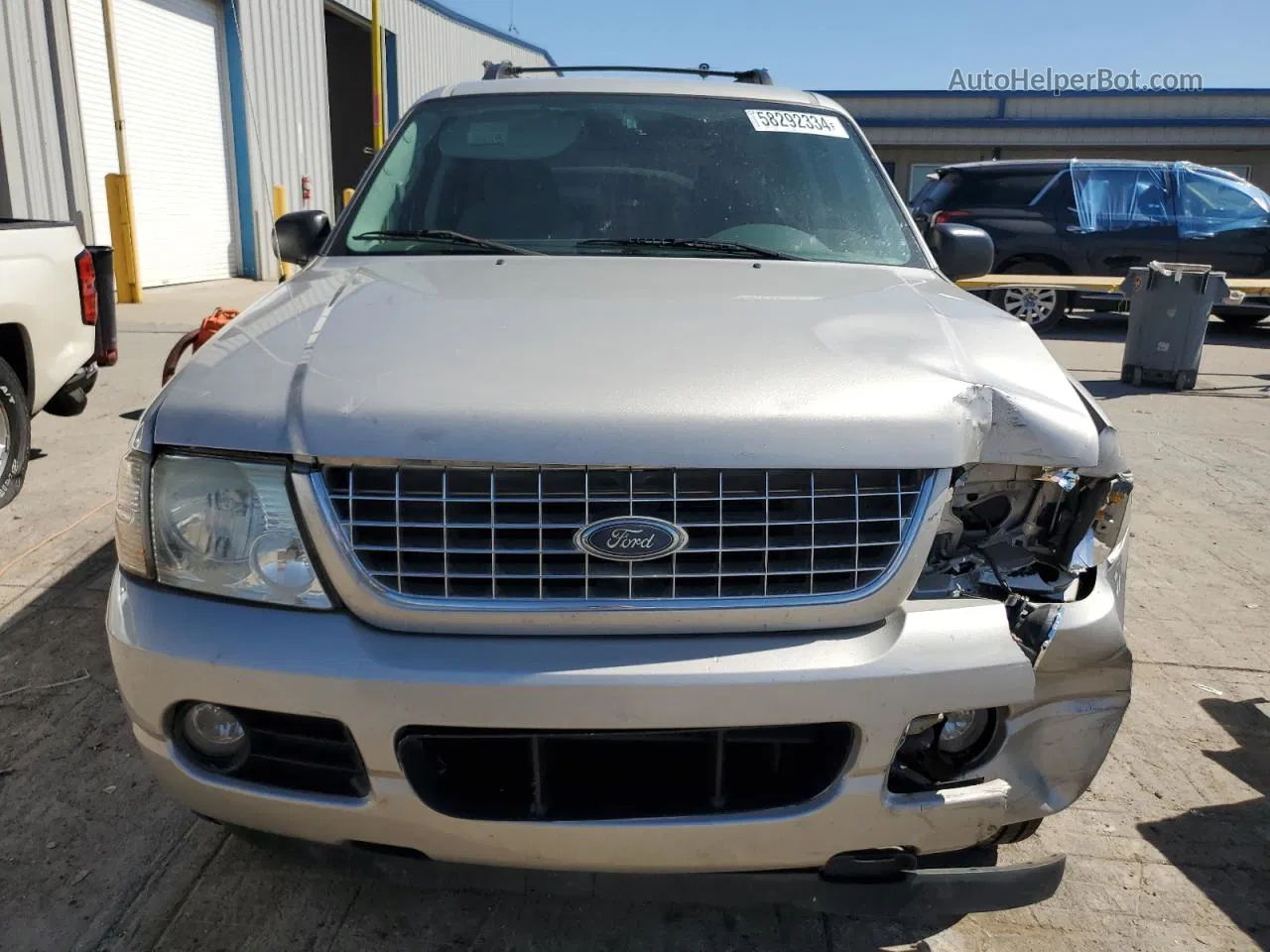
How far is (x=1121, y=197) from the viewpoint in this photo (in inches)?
490

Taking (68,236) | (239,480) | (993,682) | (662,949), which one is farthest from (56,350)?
(993,682)

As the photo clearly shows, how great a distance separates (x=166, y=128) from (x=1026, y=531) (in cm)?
1378

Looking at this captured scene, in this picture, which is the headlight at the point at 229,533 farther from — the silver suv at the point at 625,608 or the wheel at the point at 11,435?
the wheel at the point at 11,435

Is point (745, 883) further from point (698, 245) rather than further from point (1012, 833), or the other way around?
point (698, 245)

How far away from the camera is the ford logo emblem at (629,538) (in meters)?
1.73

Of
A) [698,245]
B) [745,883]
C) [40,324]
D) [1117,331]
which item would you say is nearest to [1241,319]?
[1117,331]

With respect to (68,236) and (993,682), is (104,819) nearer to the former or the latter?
(993,682)

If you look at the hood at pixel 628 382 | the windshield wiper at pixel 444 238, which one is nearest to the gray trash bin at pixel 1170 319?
the hood at pixel 628 382

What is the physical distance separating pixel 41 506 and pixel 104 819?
2805 millimetres

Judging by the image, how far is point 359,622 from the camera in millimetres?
1742

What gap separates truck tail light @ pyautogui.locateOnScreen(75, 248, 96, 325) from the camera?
524cm

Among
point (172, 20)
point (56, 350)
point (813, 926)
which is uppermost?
point (172, 20)

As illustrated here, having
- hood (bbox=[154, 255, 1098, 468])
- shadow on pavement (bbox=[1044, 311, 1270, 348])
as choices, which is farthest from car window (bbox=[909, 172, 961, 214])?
hood (bbox=[154, 255, 1098, 468])

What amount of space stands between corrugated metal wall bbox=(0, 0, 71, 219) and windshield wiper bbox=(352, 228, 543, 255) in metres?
8.73
